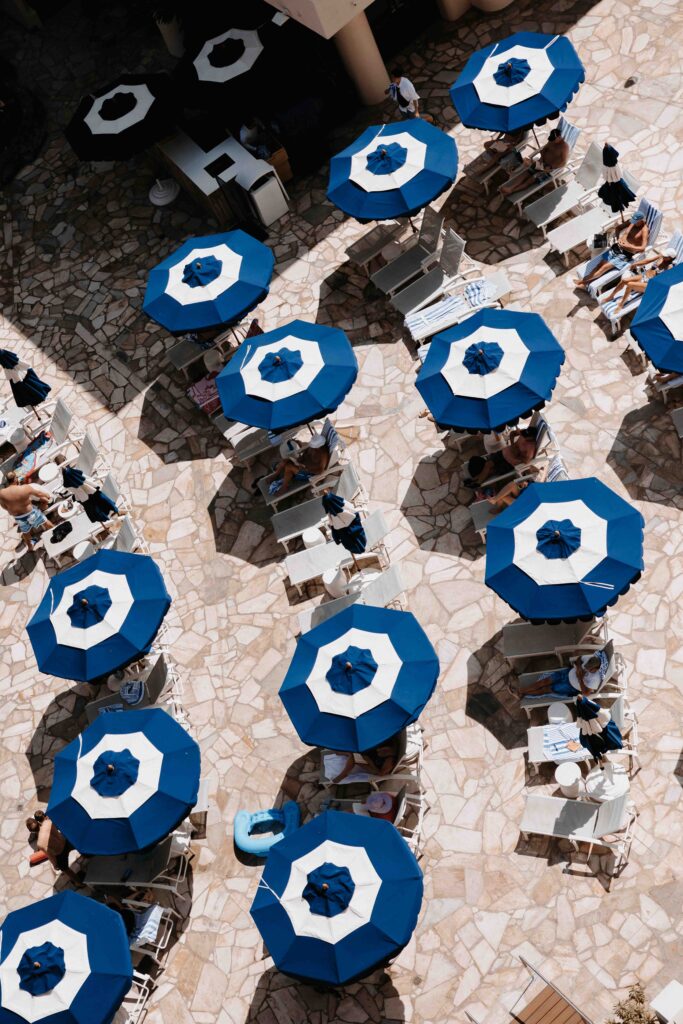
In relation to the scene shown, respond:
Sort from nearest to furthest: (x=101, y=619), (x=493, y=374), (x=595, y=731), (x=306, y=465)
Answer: (x=595, y=731) < (x=101, y=619) < (x=493, y=374) < (x=306, y=465)

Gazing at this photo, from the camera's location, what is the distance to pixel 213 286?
59.1 feet

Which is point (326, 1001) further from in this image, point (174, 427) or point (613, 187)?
point (613, 187)

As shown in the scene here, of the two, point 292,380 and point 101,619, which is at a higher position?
point 292,380

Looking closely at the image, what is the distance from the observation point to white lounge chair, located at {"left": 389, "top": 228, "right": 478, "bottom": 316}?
18547 mm

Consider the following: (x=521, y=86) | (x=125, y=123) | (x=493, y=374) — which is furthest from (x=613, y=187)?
(x=125, y=123)

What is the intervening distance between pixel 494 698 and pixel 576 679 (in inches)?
49.0

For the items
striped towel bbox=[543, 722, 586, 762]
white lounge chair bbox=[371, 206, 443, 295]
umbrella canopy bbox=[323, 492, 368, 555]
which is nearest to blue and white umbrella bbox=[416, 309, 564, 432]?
umbrella canopy bbox=[323, 492, 368, 555]

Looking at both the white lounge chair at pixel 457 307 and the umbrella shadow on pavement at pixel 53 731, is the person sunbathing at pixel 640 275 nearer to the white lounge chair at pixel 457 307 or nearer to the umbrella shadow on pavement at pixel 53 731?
the white lounge chair at pixel 457 307

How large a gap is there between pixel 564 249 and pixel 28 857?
1276 centimetres

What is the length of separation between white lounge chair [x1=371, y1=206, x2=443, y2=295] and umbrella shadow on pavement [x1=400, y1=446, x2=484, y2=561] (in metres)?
3.52

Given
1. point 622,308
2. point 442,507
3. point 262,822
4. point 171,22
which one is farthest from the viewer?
point 171,22

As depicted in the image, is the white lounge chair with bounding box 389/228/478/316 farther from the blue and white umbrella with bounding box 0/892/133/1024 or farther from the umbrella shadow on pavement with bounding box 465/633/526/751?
the blue and white umbrella with bounding box 0/892/133/1024

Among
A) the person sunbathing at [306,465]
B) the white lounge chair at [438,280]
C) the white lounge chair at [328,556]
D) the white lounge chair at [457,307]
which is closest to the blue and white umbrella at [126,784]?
the white lounge chair at [328,556]

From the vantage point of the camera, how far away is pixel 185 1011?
13.8 m
